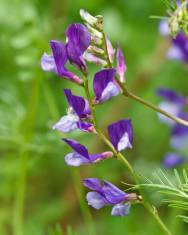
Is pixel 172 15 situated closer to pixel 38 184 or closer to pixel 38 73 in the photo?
pixel 38 73

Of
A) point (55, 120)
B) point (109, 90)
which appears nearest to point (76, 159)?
point (109, 90)

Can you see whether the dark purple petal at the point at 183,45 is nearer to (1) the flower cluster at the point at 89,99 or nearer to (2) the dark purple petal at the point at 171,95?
(2) the dark purple petal at the point at 171,95

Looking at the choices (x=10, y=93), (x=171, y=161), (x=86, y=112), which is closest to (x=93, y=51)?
(x=86, y=112)

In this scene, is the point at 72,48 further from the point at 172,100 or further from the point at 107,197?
the point at 172,100

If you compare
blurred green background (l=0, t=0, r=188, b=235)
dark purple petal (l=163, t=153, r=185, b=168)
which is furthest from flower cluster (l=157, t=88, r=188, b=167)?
blurred green background (l=0, t=0, r=188, b=235)

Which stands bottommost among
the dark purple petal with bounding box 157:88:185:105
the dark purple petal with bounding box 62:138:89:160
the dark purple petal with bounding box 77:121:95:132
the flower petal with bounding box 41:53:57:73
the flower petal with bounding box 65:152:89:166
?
the dark purple petal with bounding box 157:88:185:105

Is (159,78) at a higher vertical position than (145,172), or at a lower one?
higher

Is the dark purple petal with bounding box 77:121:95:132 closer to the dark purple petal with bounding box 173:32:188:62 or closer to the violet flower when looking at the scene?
the violet flower
